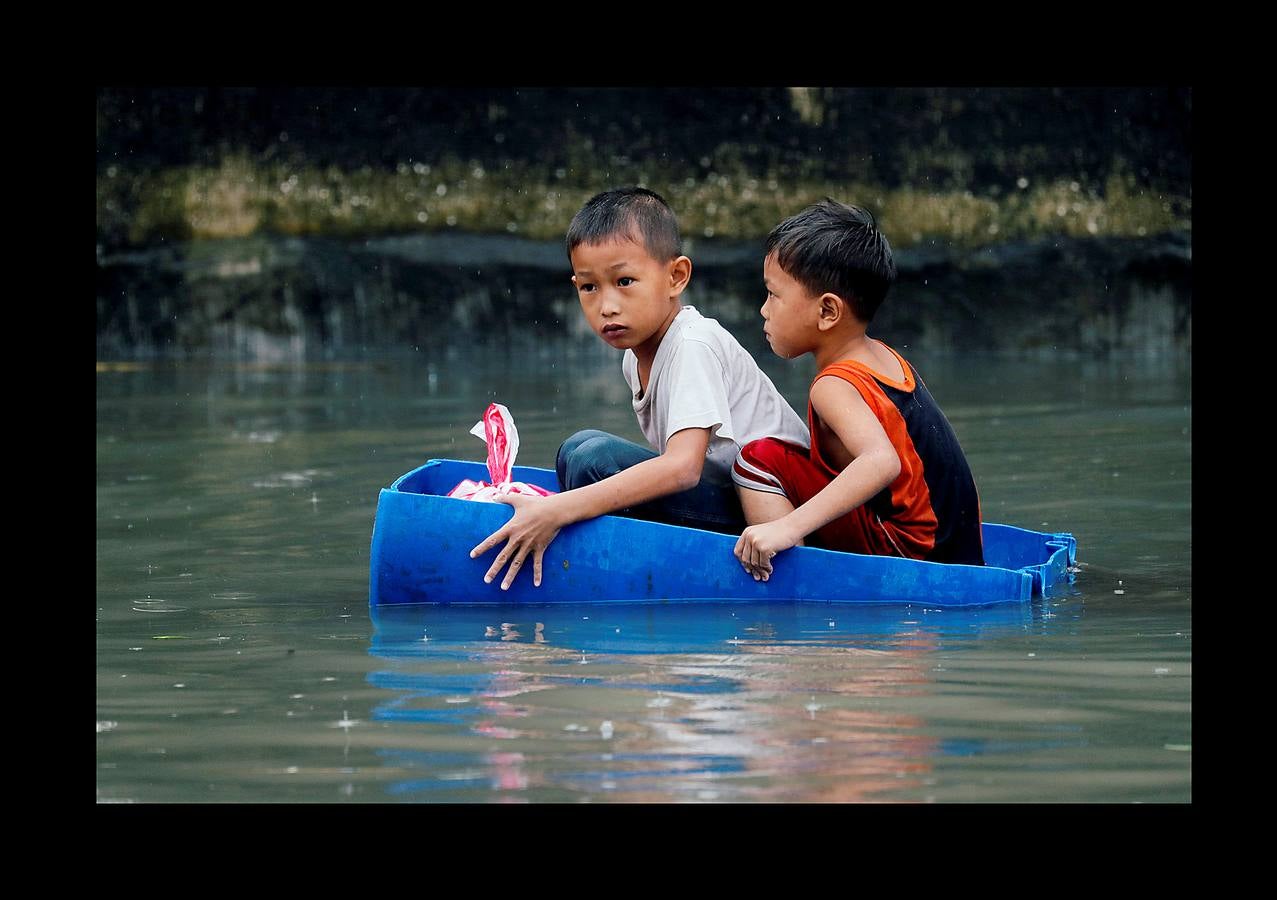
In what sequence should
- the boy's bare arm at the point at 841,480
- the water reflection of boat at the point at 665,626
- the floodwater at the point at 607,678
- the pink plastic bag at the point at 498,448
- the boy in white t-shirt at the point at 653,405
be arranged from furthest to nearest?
the pink plastic bag at the point at 498,448 → the boy in white t-shirt at the point at 653,405 → the boy's bare arm at the point at 841,480 → the water reflection of boat at the point at 665,626 → the floodwater at the point at 607,678

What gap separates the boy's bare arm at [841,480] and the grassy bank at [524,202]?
891 centimetres

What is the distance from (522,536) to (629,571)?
269mm

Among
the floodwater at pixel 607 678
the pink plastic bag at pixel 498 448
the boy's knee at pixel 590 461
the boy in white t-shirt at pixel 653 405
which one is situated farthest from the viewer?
the pink plastic bag at pixel 498 448

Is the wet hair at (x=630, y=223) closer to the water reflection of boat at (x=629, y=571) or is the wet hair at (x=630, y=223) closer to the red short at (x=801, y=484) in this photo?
the red short at (x=801, y=484)

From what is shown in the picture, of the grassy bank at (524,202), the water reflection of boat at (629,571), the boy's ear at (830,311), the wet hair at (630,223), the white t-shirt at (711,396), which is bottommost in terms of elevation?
the water reflection of boat at (629,571)

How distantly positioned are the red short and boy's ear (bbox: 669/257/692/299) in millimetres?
415

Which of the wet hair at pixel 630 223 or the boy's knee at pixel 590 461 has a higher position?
the wet hair at pixel 630 223

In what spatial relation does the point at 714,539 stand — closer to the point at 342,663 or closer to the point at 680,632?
the point at 680,632

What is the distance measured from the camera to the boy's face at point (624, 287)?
4234 mm

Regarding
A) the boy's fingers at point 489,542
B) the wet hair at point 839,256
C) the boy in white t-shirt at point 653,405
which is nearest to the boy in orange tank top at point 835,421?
the wet hair at point 839,256

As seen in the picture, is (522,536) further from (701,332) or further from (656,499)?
(701,332)

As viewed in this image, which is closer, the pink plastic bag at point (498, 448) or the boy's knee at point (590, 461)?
the boy's knee at point (590, 461)

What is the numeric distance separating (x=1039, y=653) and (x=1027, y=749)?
0.79 meters

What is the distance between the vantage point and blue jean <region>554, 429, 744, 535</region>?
4.27 m
